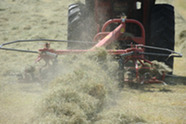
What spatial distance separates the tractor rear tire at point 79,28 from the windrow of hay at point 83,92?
5.75ft

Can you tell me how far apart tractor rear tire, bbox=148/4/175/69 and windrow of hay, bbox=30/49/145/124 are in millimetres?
1535

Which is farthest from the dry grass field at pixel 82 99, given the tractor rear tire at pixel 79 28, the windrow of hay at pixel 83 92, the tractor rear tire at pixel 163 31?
the tractor rear tire at pixel 79 28

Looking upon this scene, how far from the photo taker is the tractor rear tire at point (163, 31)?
17.6 ft

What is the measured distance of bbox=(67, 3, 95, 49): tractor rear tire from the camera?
6023mm

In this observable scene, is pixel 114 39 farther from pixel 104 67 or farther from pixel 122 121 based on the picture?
pixel 122 121

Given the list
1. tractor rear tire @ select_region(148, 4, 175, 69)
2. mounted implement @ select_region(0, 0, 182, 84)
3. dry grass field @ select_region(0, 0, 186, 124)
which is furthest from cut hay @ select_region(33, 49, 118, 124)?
tractor rear tire @ select_region(148, 4, 175, 69)

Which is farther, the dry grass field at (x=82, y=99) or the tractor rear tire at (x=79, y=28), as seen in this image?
the tractor rear tire at (x=79, y=28)

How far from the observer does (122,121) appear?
274 centimetres

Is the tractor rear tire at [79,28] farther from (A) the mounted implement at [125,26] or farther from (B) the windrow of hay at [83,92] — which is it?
(B) the windrow of hay at [83,92]

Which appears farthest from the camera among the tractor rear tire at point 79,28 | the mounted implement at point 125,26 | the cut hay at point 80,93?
the tractor rear tire at point 79,28

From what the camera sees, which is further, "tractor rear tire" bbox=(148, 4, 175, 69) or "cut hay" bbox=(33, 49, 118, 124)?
"tractor rear tire" bbox=(148, 4, 175, 69)

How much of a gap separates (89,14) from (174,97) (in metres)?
3.16

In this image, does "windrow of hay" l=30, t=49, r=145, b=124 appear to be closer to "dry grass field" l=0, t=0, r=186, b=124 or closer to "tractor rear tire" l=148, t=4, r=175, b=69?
"dry grass field" l=0, t=0, r=186, b=124

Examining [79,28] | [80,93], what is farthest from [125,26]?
[80,93]
